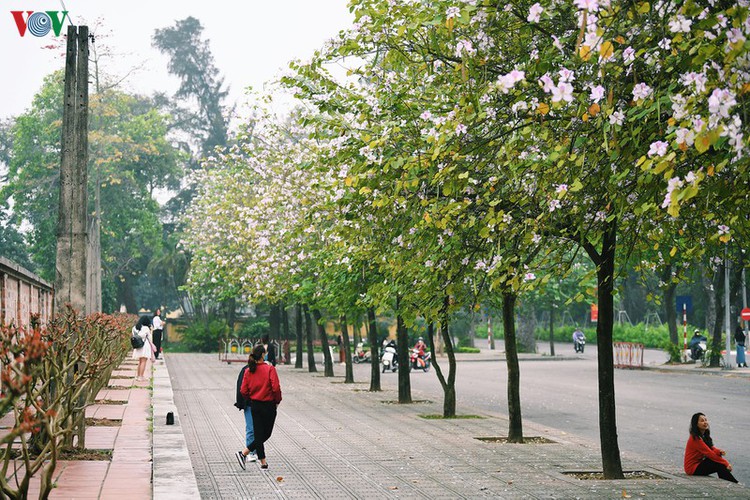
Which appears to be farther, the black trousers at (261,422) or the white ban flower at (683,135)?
the black trousers at (261,422)

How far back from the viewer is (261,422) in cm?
1332

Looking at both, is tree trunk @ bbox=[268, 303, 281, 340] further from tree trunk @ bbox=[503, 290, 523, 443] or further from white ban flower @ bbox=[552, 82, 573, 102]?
white ban flower @ bbox=[552, 82, 573, 102]

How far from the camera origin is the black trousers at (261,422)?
1320 cm

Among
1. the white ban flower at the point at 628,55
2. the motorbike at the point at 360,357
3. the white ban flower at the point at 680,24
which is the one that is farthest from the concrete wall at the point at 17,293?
the motorbike at the point at 360,357

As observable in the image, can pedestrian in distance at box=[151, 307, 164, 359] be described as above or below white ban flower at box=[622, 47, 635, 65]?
below

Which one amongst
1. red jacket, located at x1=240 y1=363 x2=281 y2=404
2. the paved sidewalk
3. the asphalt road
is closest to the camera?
the paved sidewalk

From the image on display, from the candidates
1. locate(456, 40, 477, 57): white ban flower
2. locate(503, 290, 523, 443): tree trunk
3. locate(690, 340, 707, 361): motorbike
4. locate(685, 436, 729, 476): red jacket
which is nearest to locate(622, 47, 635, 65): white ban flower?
locate(456, 40, 477, 57): white ban flower

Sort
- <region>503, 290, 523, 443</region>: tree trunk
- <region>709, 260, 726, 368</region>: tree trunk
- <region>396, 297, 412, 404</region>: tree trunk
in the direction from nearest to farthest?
<region>503, 290, 523, 443</region>: tree trunk → <region>396, 297, 412, 404</region>: tree trunk → <region>709, 260, 726, 368</region>: tree trunk

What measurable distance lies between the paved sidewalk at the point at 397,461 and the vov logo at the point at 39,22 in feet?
20.1

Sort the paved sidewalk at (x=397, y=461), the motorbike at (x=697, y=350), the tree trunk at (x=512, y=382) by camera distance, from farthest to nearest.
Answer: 1. the motorbike at (x=697, y=350)
2. the tree trunk at (x=512, y=382)
3. the paved sidewalk at (x=397, y=461)

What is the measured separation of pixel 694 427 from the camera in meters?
12.5

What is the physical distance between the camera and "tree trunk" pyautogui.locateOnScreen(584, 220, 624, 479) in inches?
492

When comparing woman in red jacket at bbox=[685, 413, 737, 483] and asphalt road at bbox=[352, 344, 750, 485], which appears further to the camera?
asphalt road at bbox=[352, 344, 750, 485]

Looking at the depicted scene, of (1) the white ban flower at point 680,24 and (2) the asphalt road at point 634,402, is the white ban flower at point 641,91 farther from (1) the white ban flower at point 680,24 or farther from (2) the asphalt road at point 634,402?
(2) the asphalt road at point 634,402
